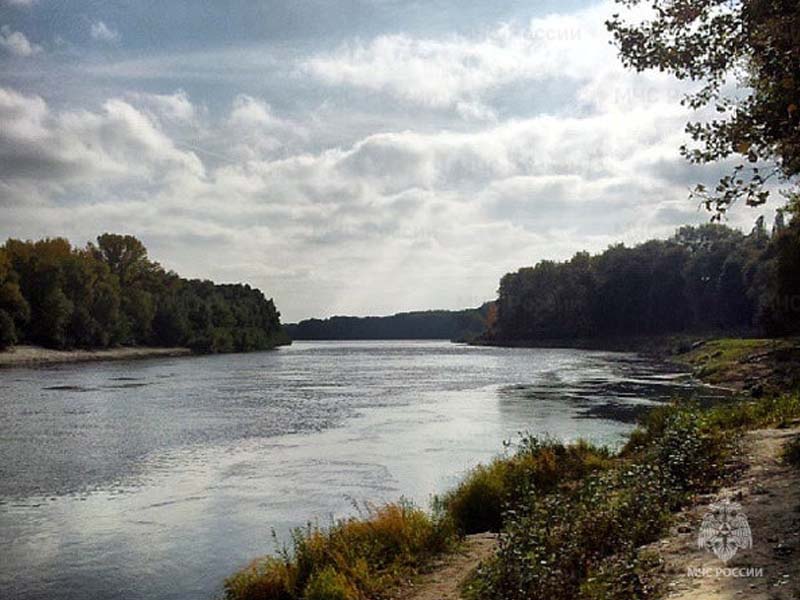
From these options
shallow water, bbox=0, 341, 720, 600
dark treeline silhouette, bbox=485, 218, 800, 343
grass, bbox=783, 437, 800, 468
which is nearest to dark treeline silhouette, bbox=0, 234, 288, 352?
shallow water, bbox=0, 341, 720, 600

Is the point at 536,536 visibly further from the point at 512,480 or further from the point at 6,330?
the point at 6,330

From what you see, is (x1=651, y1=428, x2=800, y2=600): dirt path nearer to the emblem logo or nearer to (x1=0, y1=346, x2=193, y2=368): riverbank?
the emblem logo

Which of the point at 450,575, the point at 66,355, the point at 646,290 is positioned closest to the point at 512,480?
the point at 450,575

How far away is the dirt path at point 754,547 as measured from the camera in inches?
333

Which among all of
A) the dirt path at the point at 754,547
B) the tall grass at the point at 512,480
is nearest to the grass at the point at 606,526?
the dirt path at the point at 754,547

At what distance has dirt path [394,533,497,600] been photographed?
37.6 feet

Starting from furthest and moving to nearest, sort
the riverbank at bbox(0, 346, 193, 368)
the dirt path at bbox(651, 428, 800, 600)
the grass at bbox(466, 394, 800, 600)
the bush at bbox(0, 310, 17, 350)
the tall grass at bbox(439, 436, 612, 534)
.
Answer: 1. the riverbank at bbox(0, 346, 193, 368)
2. the bush at bbox(0, 310, 17, 350)
3. the tall grass at bbox(439, 436, 612, 534)
4. the grass at bbox(466, 394, 800, 600)
5. the dirt path at bbox(651, 428, 800, 600)

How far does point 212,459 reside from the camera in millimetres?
26500

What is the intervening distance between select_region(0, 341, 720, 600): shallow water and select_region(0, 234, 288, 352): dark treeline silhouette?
46698 mm

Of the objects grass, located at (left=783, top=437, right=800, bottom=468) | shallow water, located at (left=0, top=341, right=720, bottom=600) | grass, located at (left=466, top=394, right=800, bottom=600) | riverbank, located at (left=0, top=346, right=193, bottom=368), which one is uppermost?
riverbank, located at (left=0, top=346, right=193, bottom=368)

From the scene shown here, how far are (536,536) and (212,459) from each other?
1771cm

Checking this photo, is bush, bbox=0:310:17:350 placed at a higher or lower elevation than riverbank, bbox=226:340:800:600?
higher

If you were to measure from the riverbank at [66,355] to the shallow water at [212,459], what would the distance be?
39483mm

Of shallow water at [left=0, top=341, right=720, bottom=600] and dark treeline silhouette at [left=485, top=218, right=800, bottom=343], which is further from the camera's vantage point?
dark treeline silhouette at [left=485, top=218, right=800, bottom=343]
